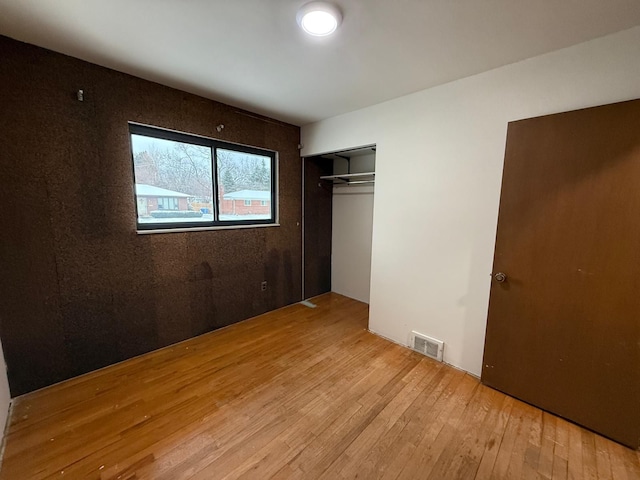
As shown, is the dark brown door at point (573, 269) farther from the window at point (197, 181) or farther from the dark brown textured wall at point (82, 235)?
the dark brown textured wall at point (82, 235)

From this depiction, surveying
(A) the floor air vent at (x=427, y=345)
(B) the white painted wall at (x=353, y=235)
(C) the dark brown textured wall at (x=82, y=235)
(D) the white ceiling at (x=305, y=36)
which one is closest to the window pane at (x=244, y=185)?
(C) the dark brown textured wall at (x=82, y=235)

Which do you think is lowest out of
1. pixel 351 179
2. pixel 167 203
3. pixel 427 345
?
pixel 427 345

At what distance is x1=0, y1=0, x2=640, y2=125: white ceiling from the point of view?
137 cm

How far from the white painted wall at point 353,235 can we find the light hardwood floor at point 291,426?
1.55 metres

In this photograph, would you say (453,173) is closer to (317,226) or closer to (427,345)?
(427,345)

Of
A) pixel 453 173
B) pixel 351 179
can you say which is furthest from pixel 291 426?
pixel 351 179

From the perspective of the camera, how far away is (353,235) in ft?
12.9

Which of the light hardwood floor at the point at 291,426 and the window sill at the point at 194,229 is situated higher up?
the window sill at the point at 194,229

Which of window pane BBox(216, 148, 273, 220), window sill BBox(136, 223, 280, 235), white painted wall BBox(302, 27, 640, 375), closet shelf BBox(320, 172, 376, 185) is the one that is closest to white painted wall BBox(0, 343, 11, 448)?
window sill BBox(136, 223, 280, 235)

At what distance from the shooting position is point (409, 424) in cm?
171

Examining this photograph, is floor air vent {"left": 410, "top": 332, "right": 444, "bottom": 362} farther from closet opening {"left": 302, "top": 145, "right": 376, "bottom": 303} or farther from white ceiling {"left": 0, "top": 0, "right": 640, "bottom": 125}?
white ceiling {"left": 0, "top": 0, "right": 640, "bottom": 125}

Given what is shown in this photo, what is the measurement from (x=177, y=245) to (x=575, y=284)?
10.5 feet

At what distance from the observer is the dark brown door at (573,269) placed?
150 centimetres

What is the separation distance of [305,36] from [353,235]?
2.66 m
